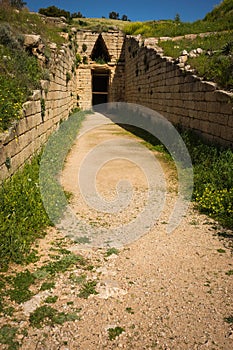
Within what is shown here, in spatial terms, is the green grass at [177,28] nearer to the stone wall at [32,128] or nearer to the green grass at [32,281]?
the stone wall at [32,128]

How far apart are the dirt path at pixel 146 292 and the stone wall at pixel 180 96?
10.6ft

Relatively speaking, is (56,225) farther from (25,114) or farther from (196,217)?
(25,114)

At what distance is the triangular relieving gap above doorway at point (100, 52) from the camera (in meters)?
20.8

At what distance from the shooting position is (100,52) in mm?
21625

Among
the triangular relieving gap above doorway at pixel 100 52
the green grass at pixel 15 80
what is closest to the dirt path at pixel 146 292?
the green grass at pixel 15 80

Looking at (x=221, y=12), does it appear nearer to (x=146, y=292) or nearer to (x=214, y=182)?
(x=214, y=182)

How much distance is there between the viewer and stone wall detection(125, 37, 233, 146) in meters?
6.99

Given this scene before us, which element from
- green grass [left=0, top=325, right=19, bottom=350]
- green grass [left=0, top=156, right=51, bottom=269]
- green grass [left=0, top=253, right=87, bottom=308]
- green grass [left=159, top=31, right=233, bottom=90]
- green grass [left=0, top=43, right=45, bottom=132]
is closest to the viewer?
green grass [left=0, top=325, right=19, bottom=350]

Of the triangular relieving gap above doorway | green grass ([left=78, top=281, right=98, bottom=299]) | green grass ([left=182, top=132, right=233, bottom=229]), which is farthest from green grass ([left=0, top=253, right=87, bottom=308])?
the triangular relieving gap above doorway

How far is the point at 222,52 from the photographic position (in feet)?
27.6

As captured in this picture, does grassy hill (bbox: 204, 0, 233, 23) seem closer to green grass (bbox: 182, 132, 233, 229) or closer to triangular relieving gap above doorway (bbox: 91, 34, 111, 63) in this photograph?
triangular relieving gap above doorway (bbox: 91, 34, 111, 63)

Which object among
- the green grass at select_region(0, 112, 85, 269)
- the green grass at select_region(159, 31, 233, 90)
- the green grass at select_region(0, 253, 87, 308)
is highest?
the green grass at select_region(159, 31, 233, 90)

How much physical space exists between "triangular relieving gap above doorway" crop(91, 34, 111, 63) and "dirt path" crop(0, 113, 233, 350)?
18.8 m

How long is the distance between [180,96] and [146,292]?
8.06 m
